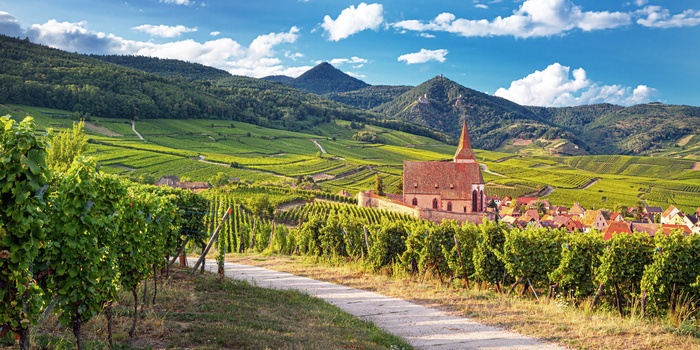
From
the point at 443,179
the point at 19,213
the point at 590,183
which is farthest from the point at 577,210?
the point at 19,213

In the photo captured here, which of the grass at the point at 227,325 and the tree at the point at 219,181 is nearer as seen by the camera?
the grass at the point at 227,325

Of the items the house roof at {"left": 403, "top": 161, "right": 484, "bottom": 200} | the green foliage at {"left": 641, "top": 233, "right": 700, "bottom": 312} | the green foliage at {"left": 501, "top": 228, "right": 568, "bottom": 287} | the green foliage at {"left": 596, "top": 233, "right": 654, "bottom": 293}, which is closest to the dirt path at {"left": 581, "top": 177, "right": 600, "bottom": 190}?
the house roof at {"left": 403, "top": 161, "right": 484, "bottom": 200}

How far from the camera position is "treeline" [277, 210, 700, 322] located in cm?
1152

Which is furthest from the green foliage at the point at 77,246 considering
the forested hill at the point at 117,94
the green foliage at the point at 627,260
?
the forested hill at the point at 117,94

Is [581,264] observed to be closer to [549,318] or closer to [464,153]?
[549,318]

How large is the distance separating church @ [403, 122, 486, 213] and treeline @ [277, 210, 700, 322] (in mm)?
47702

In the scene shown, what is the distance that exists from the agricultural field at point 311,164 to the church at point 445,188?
11.5 metres

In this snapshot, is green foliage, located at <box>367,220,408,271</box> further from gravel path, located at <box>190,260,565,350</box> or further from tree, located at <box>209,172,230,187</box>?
tree, located at <box>209,172,230,187</box>

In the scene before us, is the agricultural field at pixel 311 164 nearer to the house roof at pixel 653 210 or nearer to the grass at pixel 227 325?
the house roof at pixel 653 210

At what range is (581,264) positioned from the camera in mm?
13008

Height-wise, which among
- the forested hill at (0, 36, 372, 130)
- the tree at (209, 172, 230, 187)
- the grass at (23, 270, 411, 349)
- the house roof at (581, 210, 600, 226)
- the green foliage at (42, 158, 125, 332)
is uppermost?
the forested hill at (0, 36, 372, 130)

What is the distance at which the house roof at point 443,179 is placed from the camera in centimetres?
6762

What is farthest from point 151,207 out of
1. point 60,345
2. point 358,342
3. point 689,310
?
point 689,310

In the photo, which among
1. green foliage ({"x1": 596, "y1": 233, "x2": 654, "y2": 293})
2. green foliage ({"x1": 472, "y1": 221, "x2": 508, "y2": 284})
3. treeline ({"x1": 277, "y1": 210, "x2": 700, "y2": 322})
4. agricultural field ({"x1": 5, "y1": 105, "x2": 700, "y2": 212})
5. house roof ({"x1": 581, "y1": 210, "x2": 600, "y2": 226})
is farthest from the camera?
agricultural field ({"x1": 5, "y1": 105, "x2": 700, "y2": 212})
